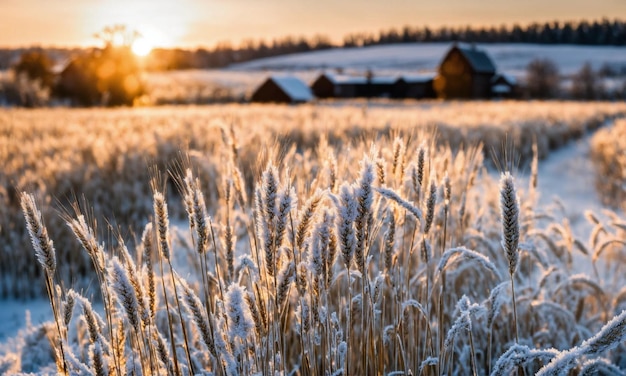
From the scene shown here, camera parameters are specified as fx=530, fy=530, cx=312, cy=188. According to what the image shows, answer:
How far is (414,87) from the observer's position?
45438 mm

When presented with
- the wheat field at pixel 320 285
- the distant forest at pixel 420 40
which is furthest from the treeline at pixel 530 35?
the wheat field at pixel 320 285

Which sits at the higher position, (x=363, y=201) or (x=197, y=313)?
(x=363, y=201)

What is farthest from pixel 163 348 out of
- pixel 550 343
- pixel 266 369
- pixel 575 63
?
pixel 575 63

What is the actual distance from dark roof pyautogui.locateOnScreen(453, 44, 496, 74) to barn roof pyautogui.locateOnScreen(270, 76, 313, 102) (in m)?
13.3

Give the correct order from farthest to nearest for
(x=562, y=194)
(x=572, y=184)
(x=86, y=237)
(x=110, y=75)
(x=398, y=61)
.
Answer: (x=398, y=61)
(x=110, y=75)
(x=572, y=184)
(x=562, y=194)
(x=86, y=237)

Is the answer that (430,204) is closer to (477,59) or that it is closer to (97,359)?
(97,359)

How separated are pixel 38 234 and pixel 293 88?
119 ft

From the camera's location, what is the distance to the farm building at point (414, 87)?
44.9 m

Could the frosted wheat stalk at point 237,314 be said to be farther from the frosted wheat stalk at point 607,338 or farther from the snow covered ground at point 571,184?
the snow covered ground at point 571,184

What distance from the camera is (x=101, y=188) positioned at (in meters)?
5.96

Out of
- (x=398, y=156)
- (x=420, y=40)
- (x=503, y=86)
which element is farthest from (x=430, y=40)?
(x=398, y=156)

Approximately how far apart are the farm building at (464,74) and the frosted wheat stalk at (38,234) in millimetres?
41108

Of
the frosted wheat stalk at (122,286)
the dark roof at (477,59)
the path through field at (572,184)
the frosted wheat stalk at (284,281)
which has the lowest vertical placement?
the path through field at (572,184)

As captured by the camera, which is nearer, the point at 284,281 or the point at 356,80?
the point at 284,281
